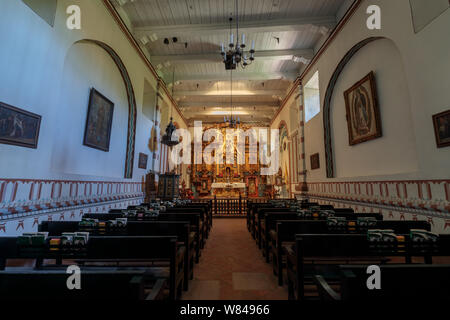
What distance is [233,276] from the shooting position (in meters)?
2.48

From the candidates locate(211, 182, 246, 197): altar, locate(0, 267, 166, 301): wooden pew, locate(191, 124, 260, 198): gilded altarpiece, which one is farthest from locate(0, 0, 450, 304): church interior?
locate(191, 124, 260, 198): gilded altarpiece

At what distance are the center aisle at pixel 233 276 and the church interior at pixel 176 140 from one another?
0.03m

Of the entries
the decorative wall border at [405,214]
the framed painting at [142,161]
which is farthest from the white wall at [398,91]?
the framed painting at [142,161]

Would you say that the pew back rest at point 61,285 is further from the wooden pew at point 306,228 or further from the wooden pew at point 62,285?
the wooden pew at point 306,228

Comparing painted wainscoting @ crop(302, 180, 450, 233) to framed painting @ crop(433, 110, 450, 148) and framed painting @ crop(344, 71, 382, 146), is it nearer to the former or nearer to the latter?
framed painting @ crop(433, 110, 450, 148)

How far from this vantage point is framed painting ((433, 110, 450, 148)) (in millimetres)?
2551

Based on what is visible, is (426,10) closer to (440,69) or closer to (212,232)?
(440,69)

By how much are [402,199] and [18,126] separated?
5.66 meters

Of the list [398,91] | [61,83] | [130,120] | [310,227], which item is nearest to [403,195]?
[398,91]

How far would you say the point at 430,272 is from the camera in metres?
0.89

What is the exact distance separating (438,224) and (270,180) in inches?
429

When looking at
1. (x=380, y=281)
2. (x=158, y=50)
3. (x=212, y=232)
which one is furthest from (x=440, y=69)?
(x=158, y=50)

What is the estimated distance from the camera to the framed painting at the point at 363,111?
4.07 meters

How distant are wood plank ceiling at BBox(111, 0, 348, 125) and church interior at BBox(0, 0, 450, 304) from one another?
0.17ft
